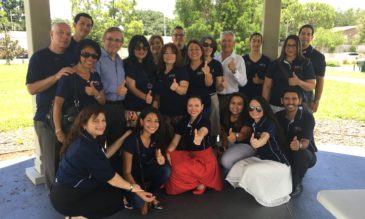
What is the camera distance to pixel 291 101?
3.34 metres

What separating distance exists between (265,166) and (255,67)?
1.26 metres

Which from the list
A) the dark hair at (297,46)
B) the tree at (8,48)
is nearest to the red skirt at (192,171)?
the dark hair at (297,46)

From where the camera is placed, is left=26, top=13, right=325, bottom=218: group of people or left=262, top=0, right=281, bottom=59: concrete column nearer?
left=26, top=13, right=325, bottom=218: group of people

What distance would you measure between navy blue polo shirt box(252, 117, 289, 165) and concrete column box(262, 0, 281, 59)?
1.30 metres

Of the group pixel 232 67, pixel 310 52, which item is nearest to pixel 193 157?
pixel 232 67

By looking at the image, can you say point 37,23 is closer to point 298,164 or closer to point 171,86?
point 171,86

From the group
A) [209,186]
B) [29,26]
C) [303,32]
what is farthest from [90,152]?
[303,32]

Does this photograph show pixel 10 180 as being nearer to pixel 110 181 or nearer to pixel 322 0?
pixel 110 181

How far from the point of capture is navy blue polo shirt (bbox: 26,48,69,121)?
9.13 ft

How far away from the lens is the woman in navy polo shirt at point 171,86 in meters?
3.28

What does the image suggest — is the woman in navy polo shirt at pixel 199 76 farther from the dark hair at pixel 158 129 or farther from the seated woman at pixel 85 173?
the seated woman at pixel 85 173

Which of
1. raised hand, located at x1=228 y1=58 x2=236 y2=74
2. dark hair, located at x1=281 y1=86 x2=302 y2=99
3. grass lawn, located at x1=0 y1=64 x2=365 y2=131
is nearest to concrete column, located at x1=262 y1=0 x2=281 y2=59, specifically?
raised hand, located at x1=228 y1=58 x2=236 y2=74

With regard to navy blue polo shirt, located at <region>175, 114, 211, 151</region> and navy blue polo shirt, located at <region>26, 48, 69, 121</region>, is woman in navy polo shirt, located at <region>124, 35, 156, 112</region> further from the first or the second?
navy blue polo shirt, located at <region>26, 48, 69, 121</region>

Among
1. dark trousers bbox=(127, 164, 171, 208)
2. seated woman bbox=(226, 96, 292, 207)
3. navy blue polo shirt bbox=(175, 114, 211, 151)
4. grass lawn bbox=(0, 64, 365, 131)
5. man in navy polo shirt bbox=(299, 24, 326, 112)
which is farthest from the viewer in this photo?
grass lawn bbox=(0, 64, 365, 131)
